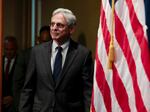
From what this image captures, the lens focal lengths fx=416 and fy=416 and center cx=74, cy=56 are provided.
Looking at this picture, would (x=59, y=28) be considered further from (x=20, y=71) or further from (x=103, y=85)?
(x=20, y=71)

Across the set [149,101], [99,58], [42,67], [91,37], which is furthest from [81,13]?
[149,101]

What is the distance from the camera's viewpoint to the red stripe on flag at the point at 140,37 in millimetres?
1866

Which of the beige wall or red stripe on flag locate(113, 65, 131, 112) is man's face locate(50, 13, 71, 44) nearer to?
red stripe on flag locate(113, 65, 131, 112)

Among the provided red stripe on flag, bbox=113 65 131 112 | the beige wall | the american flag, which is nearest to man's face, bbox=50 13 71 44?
the american flag

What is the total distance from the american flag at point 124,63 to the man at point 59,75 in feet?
1.37

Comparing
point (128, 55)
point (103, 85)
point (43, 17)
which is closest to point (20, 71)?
point (43, 17)

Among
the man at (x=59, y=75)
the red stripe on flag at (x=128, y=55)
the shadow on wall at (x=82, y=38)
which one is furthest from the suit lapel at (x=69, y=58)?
the shadow on wall at (x=82, y=38)

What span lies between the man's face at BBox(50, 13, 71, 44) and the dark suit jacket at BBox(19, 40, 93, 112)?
9 centimetres

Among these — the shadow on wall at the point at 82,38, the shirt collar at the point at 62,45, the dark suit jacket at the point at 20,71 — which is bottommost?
the dark suit jacket at the point at 20,71

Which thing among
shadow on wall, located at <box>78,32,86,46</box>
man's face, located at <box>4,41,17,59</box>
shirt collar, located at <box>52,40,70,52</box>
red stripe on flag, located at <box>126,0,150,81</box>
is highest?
red stripe on flag, located at <box>126,0,150,81</box>

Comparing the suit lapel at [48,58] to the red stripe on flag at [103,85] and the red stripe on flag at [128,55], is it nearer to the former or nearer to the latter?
the red stripe on flag at [103,85]

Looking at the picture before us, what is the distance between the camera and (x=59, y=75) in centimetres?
242

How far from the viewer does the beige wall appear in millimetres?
3438

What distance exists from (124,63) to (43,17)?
2.13m
